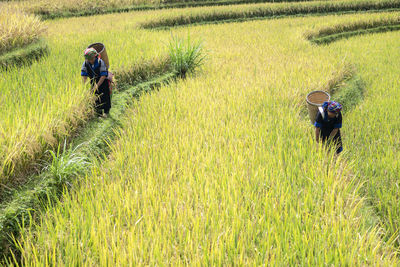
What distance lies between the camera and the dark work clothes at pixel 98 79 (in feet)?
12.6

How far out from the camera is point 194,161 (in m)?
2.84

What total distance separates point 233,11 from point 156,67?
7.84m

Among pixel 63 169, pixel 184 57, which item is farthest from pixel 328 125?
pixel 184 57

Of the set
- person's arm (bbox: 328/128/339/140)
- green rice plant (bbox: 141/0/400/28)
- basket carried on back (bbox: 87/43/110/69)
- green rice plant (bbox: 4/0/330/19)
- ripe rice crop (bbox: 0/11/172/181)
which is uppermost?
green rice plant (bbox: 4/0/330/19)

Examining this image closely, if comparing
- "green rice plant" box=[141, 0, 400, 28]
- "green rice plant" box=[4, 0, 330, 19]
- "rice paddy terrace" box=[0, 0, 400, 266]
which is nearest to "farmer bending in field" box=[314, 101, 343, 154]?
"rice paddy terrace" box=[0, 0, 400, 266]

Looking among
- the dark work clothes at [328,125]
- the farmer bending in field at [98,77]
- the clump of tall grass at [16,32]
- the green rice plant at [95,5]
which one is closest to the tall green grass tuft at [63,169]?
the farmer bending in field at [98,77]

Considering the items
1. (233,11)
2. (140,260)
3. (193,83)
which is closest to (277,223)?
(140,260)

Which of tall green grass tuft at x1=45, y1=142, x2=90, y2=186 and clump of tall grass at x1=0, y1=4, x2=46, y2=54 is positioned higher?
clump of tall grass at x1=0, y1=4, x2=46, y2=54

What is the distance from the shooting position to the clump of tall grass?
5.78 meters

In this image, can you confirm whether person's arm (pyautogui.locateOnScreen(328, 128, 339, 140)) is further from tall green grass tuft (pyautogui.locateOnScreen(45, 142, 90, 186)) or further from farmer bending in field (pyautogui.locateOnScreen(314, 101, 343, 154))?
tall green grass tuft (pyautogui.locateOnScreen(45, 142, 90, 186))

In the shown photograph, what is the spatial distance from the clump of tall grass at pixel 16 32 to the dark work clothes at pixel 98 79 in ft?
9.00

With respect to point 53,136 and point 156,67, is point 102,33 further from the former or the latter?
point 53,136

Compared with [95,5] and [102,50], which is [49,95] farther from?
[95,5]

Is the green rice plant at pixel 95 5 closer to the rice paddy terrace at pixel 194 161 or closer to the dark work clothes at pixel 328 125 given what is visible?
the rice paddy terrace at pixel 194 161
